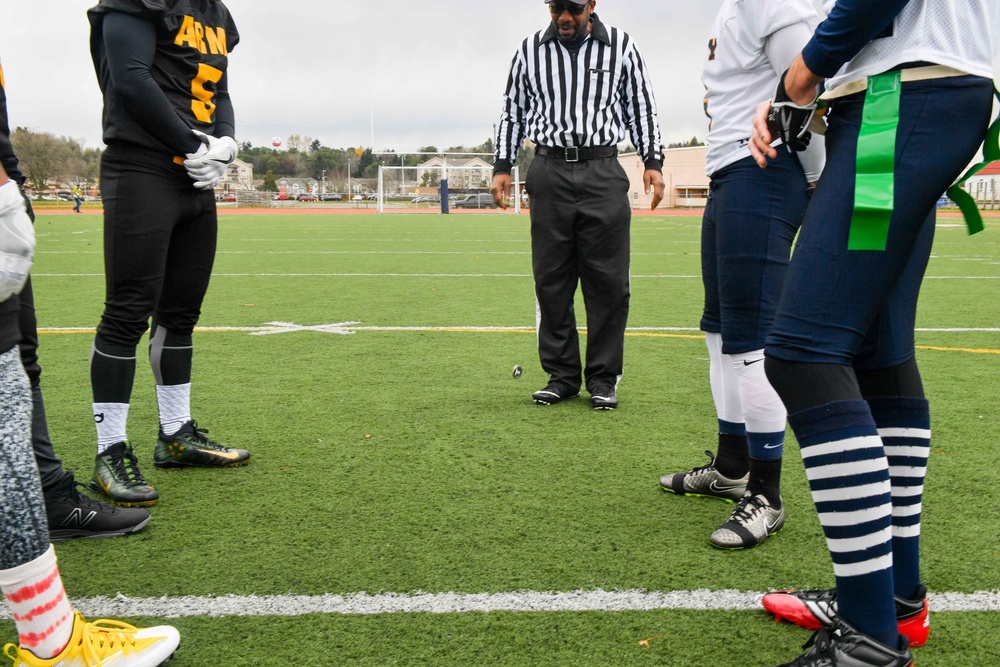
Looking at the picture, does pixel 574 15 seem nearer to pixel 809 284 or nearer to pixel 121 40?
pixel 121 40

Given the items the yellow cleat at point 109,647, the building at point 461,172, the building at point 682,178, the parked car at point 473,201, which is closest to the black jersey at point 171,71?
the yellow cleat at point 109,647

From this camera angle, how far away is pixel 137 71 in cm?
278

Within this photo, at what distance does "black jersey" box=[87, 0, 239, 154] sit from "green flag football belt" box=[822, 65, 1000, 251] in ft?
7.54

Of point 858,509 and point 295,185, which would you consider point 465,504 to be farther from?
point 295,185

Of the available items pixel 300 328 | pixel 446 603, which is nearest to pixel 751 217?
pixel 446 603

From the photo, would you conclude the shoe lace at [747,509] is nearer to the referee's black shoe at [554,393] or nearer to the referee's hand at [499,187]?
the referee's black shoe at [554,393]

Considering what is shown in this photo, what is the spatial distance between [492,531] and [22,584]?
4.54 ft

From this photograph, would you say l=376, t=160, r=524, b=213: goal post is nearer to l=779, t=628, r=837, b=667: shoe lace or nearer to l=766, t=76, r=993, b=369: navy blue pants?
l=766, t=76, r=993, b=369: navy blue pants

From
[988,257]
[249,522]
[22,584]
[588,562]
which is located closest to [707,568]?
[588,562]

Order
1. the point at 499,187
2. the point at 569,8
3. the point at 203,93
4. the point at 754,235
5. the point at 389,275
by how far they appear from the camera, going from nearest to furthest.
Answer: the point at 754,235 < the point at 203,93 < the point at 569,8 < the point at 499,187 < the point at 389,275

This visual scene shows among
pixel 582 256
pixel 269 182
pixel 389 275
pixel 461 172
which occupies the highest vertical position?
pixel 269 182

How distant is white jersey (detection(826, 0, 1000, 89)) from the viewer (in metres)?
1.57

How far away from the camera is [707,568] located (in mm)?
2367

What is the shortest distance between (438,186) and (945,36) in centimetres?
5177
